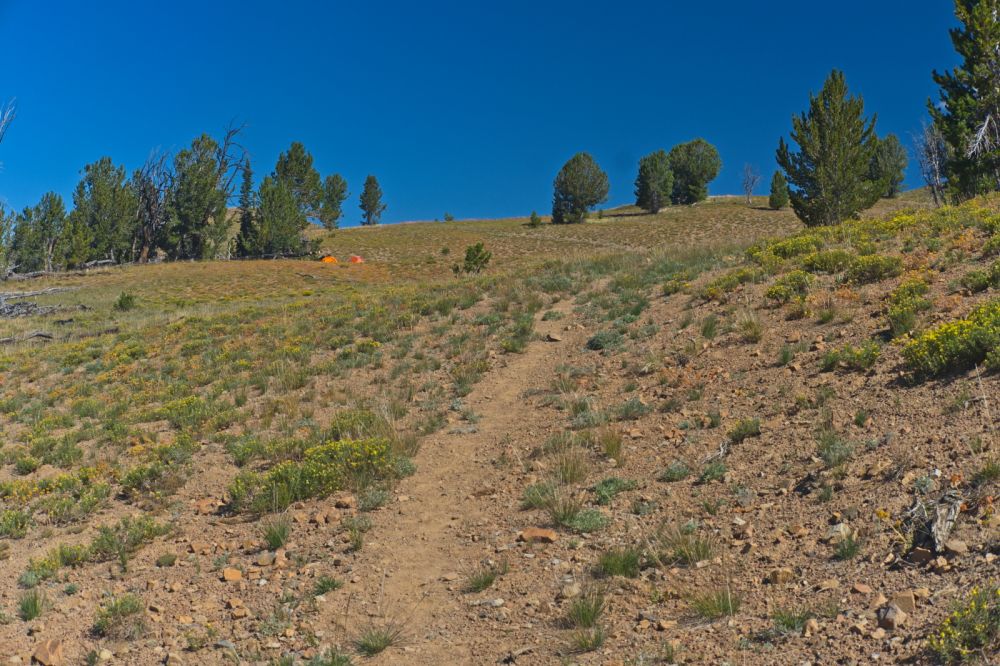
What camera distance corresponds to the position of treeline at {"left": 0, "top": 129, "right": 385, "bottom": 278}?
Answer: 5612 centimetres

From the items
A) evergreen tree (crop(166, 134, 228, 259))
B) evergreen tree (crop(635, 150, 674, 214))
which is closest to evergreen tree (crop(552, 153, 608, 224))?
evergreen tree (crop(635, 150, 674, 214))

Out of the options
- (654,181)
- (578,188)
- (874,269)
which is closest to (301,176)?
(578,188)

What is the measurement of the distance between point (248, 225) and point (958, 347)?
6684 centimetres

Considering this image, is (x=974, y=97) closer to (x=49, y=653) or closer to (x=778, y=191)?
(x=49, y=653)

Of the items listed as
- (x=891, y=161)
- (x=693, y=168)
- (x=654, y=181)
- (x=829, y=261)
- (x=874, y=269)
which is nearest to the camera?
(x=874, y=269)

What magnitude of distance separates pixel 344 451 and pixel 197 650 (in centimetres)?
349

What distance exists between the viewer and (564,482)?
755 cm

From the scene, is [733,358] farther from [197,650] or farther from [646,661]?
[197,650]

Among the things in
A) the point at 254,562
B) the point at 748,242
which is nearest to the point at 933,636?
the point at 254,562

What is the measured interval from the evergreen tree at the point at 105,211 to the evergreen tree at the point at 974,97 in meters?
66.3

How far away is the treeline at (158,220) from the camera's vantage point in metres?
56.1

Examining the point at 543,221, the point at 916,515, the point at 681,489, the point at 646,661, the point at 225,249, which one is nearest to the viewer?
the point at 646,661

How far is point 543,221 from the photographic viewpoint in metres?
93.3

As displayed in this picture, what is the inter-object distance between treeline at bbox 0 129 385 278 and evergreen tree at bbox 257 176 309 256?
10cm
